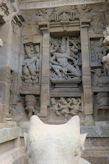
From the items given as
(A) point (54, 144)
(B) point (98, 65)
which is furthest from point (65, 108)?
(A) point (54, 144)

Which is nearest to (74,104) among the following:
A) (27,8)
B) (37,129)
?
(37,129)

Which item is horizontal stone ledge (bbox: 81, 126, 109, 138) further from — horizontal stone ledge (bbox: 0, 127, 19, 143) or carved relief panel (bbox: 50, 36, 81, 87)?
horizontal stone ledge (bbox: 0, 127, 19, 143)

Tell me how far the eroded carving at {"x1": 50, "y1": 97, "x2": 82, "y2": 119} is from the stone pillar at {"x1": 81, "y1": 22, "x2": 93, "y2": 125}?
25 centimetres

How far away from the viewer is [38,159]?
161cm

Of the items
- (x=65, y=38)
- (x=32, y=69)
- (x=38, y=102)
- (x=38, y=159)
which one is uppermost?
(x=65, y=38)

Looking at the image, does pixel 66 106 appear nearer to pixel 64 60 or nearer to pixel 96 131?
pixel 96 131

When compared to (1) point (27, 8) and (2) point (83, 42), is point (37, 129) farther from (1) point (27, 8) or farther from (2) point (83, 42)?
(1) point (27, 8)

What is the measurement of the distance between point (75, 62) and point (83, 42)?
0.71 metres

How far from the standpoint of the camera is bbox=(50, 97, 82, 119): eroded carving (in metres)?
4.75

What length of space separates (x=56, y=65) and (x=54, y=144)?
12.7 feet

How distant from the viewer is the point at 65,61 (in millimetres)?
5328

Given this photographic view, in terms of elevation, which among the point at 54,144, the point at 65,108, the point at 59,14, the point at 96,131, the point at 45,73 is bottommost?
the point at 96,131

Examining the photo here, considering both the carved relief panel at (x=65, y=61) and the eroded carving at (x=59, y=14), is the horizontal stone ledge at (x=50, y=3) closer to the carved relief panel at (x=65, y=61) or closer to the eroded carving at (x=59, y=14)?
the eroded carving at (x=59, y=14)

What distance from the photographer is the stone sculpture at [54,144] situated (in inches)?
63.1
